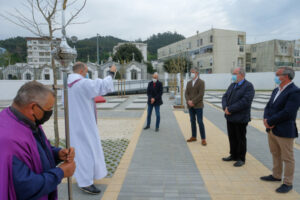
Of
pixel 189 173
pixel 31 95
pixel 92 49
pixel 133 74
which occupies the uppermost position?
pixel 92 49

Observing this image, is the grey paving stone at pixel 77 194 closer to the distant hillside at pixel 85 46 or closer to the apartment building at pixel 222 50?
the apartment building at pixel 222 50

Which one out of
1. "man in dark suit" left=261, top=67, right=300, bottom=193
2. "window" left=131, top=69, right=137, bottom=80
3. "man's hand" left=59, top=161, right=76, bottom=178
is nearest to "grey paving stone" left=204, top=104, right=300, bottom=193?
"man in dark suit" left=261, top=67, right=300, bottom=193

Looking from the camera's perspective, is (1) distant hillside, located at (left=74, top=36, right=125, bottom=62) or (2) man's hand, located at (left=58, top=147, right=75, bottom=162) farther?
(1) distant hillside, located at (left=74, top=36, right=125, bottom=62)

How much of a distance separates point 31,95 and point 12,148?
364 mm

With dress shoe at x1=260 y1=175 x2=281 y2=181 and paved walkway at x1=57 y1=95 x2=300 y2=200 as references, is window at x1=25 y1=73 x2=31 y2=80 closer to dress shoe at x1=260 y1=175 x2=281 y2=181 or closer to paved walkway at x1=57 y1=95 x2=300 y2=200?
paved walkway at x1=57 y1=95 x2=300 y2=200

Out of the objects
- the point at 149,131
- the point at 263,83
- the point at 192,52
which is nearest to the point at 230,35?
the point at 192,52

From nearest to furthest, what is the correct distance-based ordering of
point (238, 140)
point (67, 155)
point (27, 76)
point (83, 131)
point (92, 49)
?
point (67, 155) < point (83, 131) < point (238, 140) < point (27, 76) < point (92, 49)

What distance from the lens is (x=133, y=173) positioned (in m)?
3.94

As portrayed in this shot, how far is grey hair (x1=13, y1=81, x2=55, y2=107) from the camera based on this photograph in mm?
1410

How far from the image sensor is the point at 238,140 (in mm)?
4242

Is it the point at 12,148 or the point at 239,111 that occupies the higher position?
the point at 12,148

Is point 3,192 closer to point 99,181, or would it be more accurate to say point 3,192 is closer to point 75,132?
point 75,132

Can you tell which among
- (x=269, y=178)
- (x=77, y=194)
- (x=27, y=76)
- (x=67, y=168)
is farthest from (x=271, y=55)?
(x=67, y=168)

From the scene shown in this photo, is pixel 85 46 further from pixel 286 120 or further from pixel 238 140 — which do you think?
pixel 286 120
